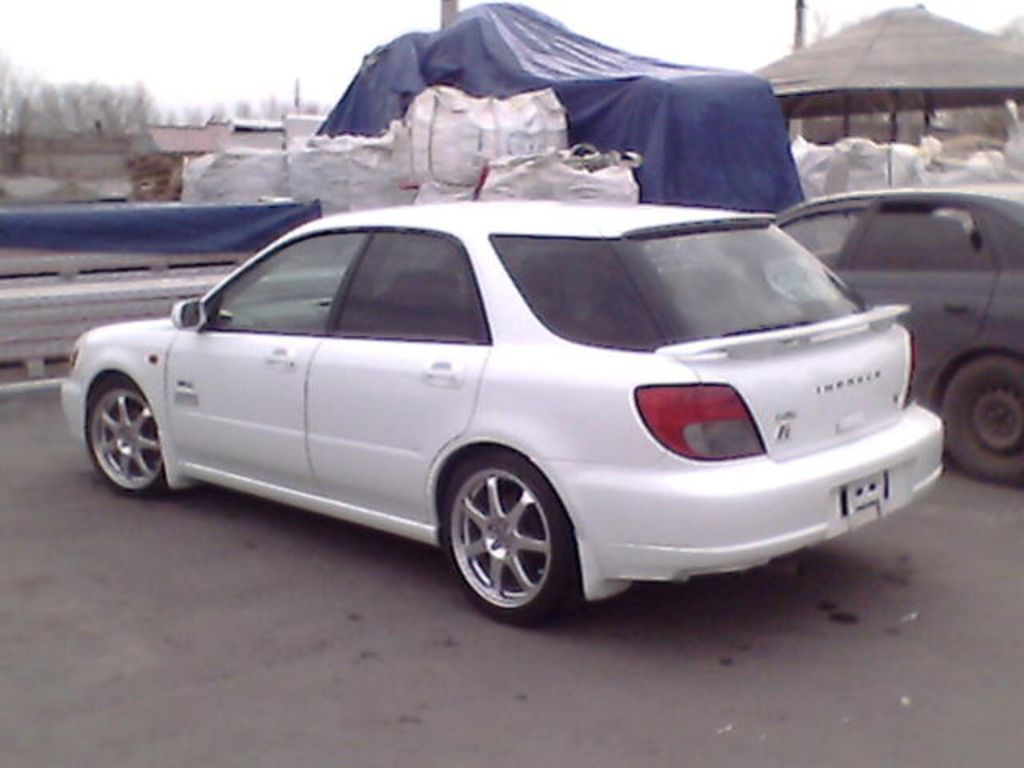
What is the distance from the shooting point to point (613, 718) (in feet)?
12.8

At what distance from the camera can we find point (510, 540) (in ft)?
15.2

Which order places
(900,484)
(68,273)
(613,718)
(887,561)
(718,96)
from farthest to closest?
(718,96), (68,273), (887,561), (900,484), (613,718)

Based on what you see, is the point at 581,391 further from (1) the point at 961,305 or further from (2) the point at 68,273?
(2) the point at 68,273

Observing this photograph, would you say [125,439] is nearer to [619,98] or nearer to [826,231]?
[826,231]

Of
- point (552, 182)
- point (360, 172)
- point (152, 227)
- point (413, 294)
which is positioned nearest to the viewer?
point (413, 294)

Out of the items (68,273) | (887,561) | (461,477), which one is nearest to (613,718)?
(461,477)

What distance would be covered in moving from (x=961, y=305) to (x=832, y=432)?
2.64m

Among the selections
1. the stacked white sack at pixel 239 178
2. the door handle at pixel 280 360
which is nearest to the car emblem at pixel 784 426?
the door handle at pixel 280 360

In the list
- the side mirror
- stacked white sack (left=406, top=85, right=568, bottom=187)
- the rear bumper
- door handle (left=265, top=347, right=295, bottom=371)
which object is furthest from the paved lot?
stacked white sack (left=406, top=85, right=568, bottom=187)

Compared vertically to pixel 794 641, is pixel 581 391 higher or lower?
higher

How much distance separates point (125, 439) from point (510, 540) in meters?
2.75

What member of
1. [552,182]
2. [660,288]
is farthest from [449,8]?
[660,288]

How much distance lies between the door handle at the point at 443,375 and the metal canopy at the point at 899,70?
2289 centimetres

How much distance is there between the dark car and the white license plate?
6.60ft
